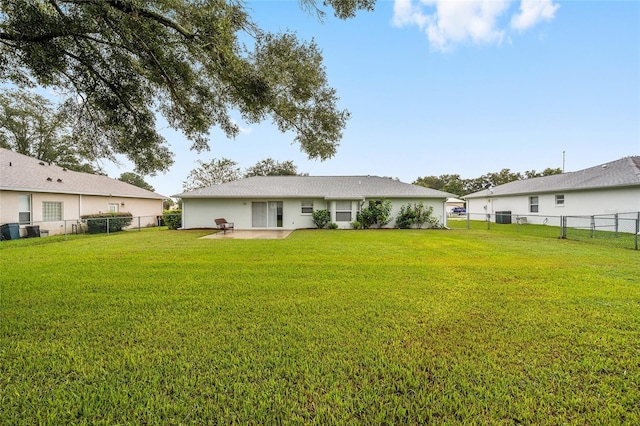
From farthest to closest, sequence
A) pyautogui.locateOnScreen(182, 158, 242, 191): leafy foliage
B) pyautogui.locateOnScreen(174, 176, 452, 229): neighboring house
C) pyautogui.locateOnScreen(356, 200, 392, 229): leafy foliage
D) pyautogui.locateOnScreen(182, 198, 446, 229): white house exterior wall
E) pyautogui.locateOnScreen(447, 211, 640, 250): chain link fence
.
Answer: pyautogui.locateOnScreen(182, 158, 242, 191): leafy foliage
pyautogui.locateOnScreen(182, 198, 446, 229): white house exterior wall
pyautogui.locateOnScreen(174, 176, 452, 229): neighboring house
pyautogui.locateOnScreen(356, 200, 392, 229): leafy foliage
pyautogui.locateOnScreen(447, 211, 640, 250): chain link fence

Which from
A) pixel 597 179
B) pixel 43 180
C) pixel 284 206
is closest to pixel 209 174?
pixel 43 180

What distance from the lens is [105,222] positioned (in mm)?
17156

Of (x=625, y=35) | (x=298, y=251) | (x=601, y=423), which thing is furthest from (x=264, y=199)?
(x=625, y=35)

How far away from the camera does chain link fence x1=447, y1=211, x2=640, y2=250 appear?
11.2m

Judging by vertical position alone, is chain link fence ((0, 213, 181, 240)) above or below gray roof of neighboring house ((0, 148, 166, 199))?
below

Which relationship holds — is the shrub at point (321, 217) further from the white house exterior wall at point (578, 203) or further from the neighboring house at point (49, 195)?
the neighboring house at point (49, 195)

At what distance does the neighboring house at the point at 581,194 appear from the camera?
15.1m

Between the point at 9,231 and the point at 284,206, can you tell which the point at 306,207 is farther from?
the point at 9,231

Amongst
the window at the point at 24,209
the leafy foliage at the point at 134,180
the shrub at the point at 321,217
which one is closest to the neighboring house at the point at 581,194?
the shrub at the point at 321,217

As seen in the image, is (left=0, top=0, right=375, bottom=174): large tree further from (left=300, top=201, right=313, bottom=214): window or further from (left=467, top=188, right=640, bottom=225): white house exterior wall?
(left=467, top=188, right=640, bottom=225): white house exterior wall

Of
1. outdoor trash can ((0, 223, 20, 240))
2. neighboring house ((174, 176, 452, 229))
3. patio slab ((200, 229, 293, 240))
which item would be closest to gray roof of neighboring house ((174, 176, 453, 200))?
neighboring house ((174, 176, 452, 229))

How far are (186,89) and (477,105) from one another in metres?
18.3

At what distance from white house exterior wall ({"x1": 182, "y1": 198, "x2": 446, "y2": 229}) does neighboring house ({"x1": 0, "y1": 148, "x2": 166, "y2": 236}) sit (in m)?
5.95

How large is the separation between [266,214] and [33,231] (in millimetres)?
12026
